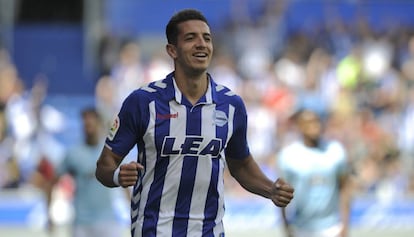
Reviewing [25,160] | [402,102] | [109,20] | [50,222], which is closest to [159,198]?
[50,222]

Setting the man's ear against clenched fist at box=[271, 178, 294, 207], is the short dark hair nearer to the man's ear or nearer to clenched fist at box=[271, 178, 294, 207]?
the man's ear

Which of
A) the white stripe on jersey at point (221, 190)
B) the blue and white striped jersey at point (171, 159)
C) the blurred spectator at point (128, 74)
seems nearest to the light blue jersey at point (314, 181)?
the white stripe on jersey at point (221, 190)

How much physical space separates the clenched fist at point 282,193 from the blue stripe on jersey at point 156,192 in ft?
2.22

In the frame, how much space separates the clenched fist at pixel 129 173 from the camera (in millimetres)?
6180

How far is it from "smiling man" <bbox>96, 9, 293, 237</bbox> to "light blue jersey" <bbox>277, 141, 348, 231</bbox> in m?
3.62

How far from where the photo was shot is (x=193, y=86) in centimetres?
672

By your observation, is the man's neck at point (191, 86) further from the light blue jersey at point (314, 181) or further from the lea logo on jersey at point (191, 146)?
the light blue jersey at point (314, 181)

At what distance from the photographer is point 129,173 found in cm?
618

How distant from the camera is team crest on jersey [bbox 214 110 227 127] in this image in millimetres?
6743

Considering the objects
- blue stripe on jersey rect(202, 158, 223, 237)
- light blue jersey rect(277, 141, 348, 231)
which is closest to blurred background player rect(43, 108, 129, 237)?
light blue jersey rect(277, 141, 348, 231)

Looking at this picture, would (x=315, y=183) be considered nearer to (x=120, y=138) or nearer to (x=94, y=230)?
(x=94, y=230)

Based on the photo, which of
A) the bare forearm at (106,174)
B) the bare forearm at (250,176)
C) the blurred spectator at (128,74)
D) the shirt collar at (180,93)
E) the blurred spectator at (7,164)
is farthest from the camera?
the blurred spectator at (128,74)

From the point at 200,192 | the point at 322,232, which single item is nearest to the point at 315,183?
the point at 322,232

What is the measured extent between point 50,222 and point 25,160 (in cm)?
690
